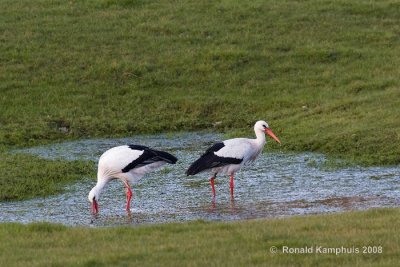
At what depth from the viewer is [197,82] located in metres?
22.0

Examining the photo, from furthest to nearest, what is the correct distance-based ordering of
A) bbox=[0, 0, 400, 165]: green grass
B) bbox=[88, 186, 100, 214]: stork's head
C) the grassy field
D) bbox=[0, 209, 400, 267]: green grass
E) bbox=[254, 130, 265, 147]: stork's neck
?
bbox=[0, 0, 400, 165]: green grass < bbox=[254, 130, 265, 147]: stork's neck < bbox=[88, 186, 100, 214]: stork's head < the grassy field < bbox=[0, 209, 400, 267]: green grass

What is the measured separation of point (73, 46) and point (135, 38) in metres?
1.67

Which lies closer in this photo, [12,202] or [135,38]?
[12,202]

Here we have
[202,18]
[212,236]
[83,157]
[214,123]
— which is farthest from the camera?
[202,18]

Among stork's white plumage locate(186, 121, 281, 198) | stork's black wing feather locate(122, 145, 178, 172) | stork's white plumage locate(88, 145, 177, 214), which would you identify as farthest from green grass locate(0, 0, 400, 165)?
stork's white plumage locate(88, 145, 177, 214)

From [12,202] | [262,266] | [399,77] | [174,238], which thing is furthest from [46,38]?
[262,266]

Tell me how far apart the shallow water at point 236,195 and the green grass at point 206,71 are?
1.14 metres

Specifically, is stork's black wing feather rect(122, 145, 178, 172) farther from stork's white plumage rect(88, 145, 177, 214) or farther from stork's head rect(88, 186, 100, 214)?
stork's head rect(88, 186, 100, 214)

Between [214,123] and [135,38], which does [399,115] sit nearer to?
[214,123]

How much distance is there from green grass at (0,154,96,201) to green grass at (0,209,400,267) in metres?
3.53

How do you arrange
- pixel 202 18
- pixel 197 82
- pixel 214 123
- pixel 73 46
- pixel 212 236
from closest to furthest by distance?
pixel 212 236
pixel 214 123
pixel 197 82
pixel 73 46
pixel 202 18

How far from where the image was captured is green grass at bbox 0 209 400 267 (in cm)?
870

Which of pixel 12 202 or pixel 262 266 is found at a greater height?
pixel 262 266

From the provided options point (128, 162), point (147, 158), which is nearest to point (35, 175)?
point (128, 162)
